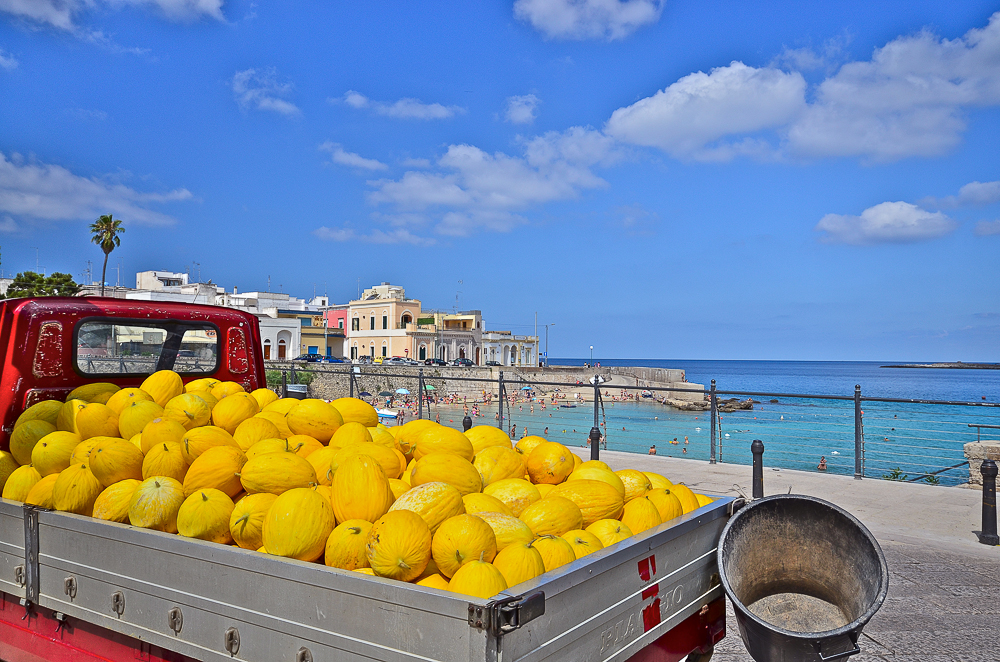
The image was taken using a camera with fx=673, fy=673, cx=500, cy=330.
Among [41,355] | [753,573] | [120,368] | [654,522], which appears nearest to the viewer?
[654,522]

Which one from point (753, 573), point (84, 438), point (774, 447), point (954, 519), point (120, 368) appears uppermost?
point (120, 368)

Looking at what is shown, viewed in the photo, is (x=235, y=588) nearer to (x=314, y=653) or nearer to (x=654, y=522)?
(x=314, y=653)

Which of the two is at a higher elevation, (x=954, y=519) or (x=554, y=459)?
(x=554, y=459)

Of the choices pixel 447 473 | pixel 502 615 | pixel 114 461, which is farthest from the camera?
pixel 114 461

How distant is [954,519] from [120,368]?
9.02m

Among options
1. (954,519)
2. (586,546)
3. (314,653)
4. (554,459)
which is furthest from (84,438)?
(954,519)

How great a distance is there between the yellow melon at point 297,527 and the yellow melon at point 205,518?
0.25 meters

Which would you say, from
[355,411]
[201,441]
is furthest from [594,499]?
[201,441]

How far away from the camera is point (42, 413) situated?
3551mm

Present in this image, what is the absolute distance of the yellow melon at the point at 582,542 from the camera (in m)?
2.40

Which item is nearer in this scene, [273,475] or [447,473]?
[273,475]

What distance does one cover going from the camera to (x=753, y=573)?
9.94 feet

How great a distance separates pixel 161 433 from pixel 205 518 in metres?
0.68

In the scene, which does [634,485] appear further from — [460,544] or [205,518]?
[205,518]
